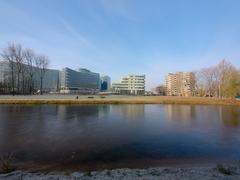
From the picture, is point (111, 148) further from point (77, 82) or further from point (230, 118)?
point (77, 82)

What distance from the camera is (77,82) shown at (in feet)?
592

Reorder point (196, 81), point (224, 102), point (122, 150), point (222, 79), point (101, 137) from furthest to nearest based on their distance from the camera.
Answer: point (196, 81) → point (222, 79) → point (224, 102) → point (101, 137) → point (122, 150)

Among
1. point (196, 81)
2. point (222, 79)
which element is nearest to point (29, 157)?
point (222, 79)

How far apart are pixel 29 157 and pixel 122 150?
4.93 m

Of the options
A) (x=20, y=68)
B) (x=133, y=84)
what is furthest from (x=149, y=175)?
(x=133, y=84)

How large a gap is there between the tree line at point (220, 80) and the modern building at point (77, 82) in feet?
282

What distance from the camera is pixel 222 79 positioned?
75875 mm

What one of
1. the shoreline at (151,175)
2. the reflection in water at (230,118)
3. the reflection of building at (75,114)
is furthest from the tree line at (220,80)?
the shoreline at (151,175)

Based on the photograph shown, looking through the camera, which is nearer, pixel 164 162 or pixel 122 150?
pixel 164 162

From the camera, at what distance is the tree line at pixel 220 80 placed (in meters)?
65.2

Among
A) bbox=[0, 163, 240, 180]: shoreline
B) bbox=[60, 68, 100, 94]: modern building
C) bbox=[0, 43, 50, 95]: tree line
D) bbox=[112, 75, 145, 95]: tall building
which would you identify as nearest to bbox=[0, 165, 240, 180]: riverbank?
bbox=[0, 163, 240, 180]: shoreline

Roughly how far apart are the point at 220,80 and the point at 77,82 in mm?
126516

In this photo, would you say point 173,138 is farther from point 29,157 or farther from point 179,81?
point 179,81

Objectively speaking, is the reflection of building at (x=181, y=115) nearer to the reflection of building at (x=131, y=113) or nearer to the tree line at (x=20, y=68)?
the reflection of building at (x=131, y=113)
